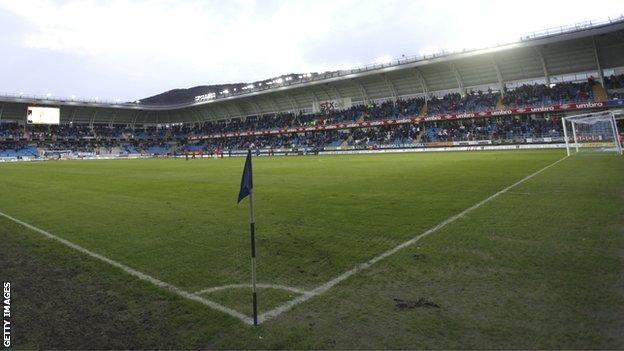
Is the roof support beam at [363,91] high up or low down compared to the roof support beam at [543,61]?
up

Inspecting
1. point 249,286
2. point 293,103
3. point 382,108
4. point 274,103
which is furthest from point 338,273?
point 274,103

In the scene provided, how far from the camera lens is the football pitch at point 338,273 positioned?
443 centimetres

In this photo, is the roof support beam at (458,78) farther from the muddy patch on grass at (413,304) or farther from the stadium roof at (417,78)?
the muddy patch on grass at (413,304)

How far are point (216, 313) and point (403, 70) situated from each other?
61.7m

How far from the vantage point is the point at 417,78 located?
206 feet

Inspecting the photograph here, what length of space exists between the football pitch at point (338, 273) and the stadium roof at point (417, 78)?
4426cm

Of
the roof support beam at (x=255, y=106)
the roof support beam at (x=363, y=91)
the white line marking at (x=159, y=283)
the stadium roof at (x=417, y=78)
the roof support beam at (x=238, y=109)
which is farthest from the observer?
the roof support beam at (x=238, y=109)

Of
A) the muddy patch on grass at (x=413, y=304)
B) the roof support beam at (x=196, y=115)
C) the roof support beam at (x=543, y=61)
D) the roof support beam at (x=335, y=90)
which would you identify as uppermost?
the roof support beam at (x=196, y=115)

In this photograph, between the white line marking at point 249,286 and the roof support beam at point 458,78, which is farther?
the roof support beam at point 458,78

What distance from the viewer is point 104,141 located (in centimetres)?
9225

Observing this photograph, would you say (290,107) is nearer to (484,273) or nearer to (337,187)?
(337,187)

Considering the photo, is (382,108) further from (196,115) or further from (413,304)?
(413,304)

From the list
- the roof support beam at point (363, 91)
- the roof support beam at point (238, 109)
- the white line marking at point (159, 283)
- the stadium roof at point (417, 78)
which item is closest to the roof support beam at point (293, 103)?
the stadium roof at point (417, 78)

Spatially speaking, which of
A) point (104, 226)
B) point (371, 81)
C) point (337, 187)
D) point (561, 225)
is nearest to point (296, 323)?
point (561, 225)
